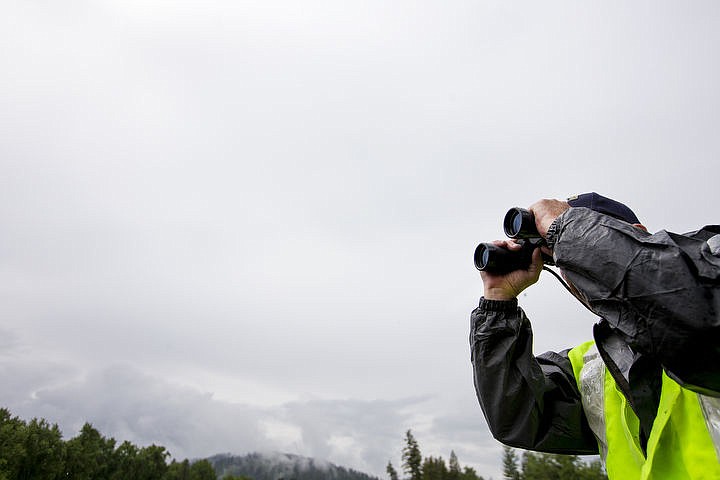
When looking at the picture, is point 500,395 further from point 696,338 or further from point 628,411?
point 696,338

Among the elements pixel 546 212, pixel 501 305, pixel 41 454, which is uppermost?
pixel 41 454

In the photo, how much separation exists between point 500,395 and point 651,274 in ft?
4.30

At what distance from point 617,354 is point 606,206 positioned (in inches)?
27.8

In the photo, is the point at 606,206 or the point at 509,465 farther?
the point at 509,465

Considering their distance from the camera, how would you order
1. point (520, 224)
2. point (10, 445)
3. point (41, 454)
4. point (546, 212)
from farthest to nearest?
point (41, 454), point (10, 445), point (520, 224), point (546, 212)

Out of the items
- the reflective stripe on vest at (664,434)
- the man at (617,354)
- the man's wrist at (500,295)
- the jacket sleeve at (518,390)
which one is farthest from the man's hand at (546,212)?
the reflective stripe on vest at (664,434)

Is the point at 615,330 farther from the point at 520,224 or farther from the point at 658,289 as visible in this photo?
the point at 520,224

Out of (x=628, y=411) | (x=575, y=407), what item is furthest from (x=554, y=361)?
(x=628, y=411)

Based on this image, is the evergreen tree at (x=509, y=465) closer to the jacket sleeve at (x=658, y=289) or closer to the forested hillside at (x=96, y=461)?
the forested hillside at (x=96, y=461)

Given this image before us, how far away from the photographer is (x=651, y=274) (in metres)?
1.75

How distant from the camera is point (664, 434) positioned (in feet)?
6.66

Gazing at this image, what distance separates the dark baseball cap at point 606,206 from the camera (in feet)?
7.57

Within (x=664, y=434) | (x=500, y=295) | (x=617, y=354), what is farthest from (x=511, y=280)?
(x=664, y=434)

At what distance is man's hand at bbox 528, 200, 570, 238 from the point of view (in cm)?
237
